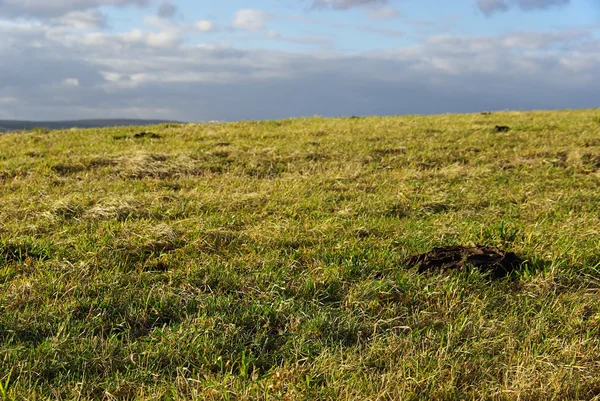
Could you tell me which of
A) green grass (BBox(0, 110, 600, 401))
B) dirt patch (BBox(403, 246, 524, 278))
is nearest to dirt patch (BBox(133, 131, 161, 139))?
green grass (BBox(0, 110, 600, 401))

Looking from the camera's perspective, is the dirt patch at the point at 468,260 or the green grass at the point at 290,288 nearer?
the green grass at the point at 290,288

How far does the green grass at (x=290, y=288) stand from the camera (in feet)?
11.3

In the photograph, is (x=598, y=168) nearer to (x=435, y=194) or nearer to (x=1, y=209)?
(x=435, y=194)

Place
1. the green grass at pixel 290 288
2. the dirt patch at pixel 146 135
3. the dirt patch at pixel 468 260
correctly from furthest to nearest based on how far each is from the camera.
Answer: the dirt patch at pixel 146 135 → the dirt patch at pixel 468 260 → the green grass at pixel 290 288

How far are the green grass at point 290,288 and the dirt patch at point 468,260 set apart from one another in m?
0.14

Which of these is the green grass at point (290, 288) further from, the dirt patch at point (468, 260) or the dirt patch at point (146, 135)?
the dirt patch at point (146, 135)

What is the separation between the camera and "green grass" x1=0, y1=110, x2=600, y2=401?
3.46 m

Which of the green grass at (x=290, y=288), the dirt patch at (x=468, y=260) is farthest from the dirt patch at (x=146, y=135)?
the dirt patch at (x=468, y=260)

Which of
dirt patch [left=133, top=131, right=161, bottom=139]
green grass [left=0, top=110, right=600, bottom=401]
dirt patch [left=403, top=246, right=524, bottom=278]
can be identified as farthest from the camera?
dirt patch [left=133, top=131, right=161, bottom=139]

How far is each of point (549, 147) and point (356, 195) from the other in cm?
717

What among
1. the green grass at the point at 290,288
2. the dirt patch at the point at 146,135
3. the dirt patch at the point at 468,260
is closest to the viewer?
the green grass at the point at 290,288

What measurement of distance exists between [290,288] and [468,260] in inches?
74.8

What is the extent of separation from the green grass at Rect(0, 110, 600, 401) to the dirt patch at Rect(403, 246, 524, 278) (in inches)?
5.7

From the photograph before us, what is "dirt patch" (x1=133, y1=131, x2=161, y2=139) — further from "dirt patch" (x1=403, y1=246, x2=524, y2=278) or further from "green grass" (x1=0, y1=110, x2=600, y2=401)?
"dirt patch" (x1=403, y1=246, x2=524, y2=278)
